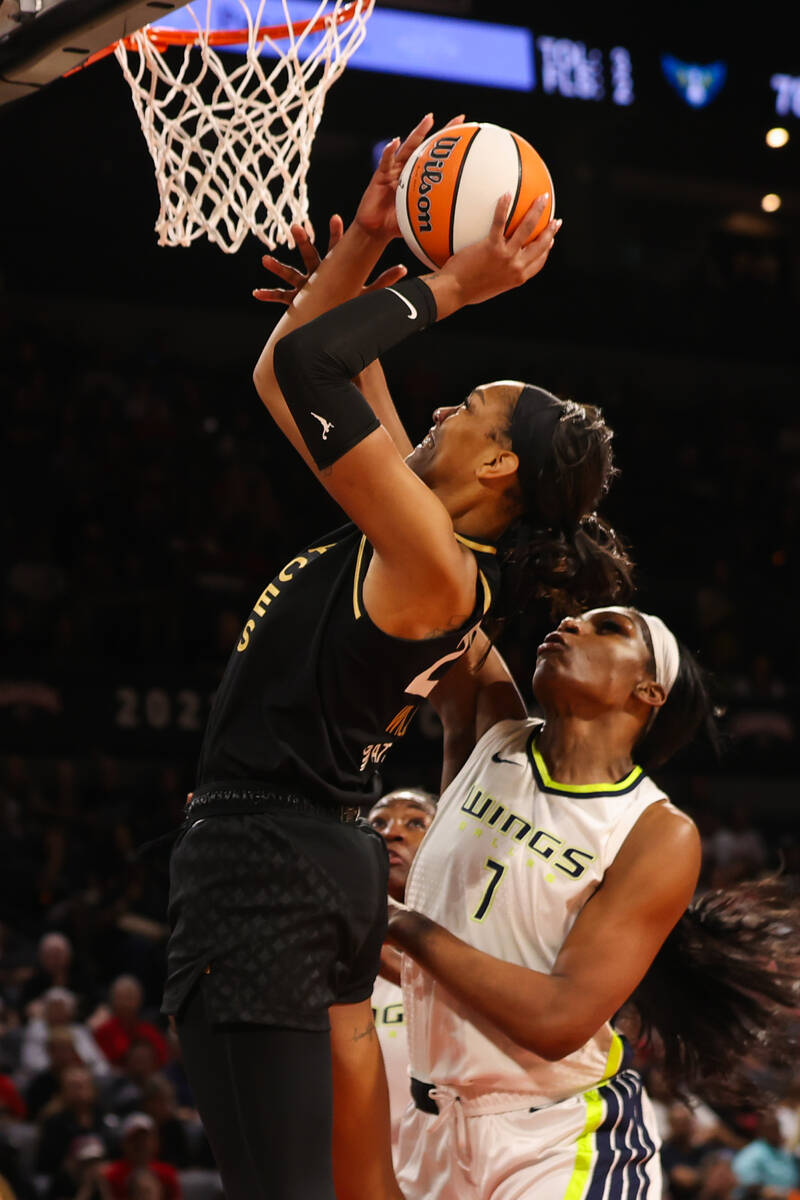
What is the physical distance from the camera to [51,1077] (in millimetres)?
6332

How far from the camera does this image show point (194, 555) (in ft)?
34.8

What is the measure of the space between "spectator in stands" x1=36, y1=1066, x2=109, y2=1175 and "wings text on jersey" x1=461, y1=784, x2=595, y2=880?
12.3 ft

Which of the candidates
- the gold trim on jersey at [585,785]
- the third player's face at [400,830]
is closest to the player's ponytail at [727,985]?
the gold trim on jersey at [585,785]

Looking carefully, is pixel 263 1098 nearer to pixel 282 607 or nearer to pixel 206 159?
pixel 282 607

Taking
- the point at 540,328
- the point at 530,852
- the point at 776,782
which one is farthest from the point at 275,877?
the point at 540,328

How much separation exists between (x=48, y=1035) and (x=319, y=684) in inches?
197

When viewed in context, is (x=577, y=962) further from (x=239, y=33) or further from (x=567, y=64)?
(x=567, y=64)

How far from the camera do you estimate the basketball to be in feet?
8.49

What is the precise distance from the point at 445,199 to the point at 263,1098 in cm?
154

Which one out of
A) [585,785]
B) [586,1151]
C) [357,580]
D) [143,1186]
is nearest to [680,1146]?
[143,1186]

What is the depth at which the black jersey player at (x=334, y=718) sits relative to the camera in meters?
2.28

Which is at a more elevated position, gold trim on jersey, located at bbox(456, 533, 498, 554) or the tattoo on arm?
gold trim on jersey, located at bbox(456, 533, 498, 554)

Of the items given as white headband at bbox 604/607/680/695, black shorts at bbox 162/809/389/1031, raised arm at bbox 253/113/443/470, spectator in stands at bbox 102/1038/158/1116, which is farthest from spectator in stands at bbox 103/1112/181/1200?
raised arm at bbox 253/113/443/470

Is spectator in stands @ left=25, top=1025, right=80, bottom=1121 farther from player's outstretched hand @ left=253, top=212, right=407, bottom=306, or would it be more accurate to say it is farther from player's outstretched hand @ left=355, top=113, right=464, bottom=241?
player's outstretched hand @ left=355, top=113, right=464, bottom=241
